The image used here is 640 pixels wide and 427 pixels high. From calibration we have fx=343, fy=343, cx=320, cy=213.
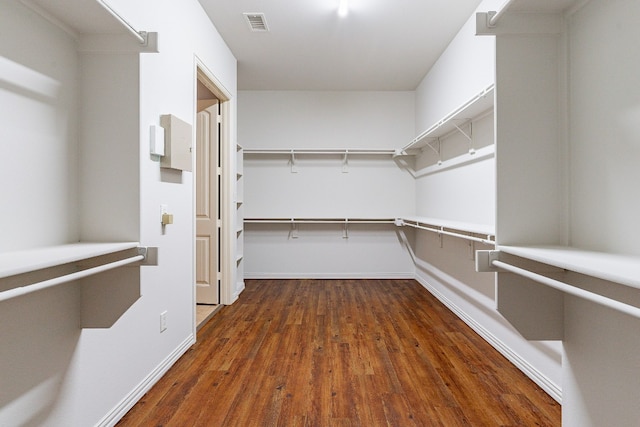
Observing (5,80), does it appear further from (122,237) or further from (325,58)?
(325,58)

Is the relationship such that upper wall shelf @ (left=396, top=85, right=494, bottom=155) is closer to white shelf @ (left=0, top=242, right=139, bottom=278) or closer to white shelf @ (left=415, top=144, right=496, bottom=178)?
white shelf @ (left=415, top=144, right=496, bottom=178)

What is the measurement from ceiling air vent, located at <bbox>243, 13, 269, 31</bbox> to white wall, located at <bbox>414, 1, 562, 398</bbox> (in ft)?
5.85

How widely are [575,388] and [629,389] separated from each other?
26 cm

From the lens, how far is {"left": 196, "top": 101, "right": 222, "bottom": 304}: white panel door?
355 centimetres

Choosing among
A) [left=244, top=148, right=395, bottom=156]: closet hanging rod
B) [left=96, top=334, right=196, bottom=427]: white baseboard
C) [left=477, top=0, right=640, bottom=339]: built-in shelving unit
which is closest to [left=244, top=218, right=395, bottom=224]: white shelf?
[left=244, top=148, right=395, bottom=156]: closet hanging rod

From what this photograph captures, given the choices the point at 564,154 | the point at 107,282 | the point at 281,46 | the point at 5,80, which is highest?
the point at 281,46

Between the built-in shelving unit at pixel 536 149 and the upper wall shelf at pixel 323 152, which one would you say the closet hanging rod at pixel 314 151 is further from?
the built-in shelving unit at pixel 536 149

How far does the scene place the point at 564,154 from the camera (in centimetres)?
133

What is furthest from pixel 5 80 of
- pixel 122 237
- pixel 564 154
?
pixel 564 154

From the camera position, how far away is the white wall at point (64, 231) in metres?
1.16

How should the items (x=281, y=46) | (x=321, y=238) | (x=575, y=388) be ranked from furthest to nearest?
(x=321, y=238) → (x=281, y=46) → (x=575, y=388)

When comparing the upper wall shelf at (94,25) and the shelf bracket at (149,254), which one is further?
the shelf bracket at (149,254)

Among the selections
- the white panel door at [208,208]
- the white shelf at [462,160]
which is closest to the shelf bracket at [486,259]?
the white shelf at [462,160]

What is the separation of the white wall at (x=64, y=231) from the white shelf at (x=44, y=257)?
92mm
